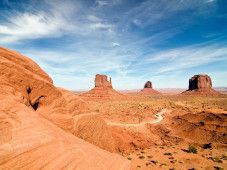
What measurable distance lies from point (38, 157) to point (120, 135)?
1801 centimetres

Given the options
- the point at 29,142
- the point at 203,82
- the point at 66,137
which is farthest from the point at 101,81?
the point at 29,142

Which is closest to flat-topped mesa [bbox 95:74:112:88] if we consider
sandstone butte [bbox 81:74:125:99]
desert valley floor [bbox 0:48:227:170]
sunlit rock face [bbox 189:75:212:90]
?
sandstone butte [bbox 81:74:125:99]

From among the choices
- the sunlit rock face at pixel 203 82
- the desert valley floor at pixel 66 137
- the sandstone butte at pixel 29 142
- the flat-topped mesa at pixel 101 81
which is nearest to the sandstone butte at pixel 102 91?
the flat-topped mesa at pixel 101 81

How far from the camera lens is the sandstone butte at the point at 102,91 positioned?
124500 millimetres

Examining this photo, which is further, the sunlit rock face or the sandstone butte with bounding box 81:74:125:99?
the sunlit rock face

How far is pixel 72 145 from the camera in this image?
22.8 feet

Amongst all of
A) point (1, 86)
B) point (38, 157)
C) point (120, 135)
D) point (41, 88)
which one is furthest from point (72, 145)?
point (120, 135)

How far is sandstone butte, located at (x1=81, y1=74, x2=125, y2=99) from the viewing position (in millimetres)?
124500

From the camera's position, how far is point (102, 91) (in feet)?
432

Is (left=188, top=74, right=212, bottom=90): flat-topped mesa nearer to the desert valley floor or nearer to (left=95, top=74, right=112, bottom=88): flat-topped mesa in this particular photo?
(left=95, top=74, right=112, bottom=88): flat-topped mesa

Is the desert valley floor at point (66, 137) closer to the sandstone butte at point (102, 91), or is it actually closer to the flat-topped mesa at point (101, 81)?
the sandstone butte at point (102, 91)

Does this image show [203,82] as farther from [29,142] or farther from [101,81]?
[29,142]

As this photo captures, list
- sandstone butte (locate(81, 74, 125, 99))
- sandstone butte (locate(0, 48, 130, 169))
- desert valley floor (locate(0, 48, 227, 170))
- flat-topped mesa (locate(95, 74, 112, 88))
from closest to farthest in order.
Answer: sandstone butte (locate(0, 48, 130, 169)) → desert valley floor (locate(0, 48, 227, 170)) → sandstone butte (locate(81, 74, 125, 99)) → flat-topped mesa (locate(95, 74, 112, 88))

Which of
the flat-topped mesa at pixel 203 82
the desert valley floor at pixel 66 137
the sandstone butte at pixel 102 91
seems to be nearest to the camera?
the desert valley floor at pixel 66 137
